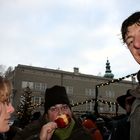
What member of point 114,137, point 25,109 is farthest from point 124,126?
point 25,109

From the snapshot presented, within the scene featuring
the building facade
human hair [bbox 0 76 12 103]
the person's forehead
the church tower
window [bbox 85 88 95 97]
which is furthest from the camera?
the church tower

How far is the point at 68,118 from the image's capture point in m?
4.49

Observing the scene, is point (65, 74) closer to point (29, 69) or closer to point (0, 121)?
point (29, 69)

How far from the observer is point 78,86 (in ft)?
228

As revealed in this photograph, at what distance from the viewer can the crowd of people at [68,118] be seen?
242cm

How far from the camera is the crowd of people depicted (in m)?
2.42

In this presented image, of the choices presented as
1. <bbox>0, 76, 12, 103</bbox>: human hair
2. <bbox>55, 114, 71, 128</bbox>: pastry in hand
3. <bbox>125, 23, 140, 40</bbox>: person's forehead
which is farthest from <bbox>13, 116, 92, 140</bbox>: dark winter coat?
<bbox>125, 23, 140, 40</bbox>: person's forehead

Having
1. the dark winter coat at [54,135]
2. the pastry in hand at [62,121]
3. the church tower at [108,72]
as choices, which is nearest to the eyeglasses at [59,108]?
the dark winter coat at [54,135]

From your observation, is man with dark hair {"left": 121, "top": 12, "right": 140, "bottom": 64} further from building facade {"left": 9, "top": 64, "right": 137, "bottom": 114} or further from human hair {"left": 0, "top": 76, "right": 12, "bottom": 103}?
building facade {"left": 9, "top": 64, "right": 137, "bottom": 114}

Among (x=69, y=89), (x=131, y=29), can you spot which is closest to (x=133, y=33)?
(x=131, y=29)

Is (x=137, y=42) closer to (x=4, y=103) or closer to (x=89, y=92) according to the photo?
(x=4, y=103)

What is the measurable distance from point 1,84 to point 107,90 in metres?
71.6

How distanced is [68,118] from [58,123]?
22 centimetres

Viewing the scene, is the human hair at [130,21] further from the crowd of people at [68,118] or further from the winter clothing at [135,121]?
the winter clothing at [135,121]
